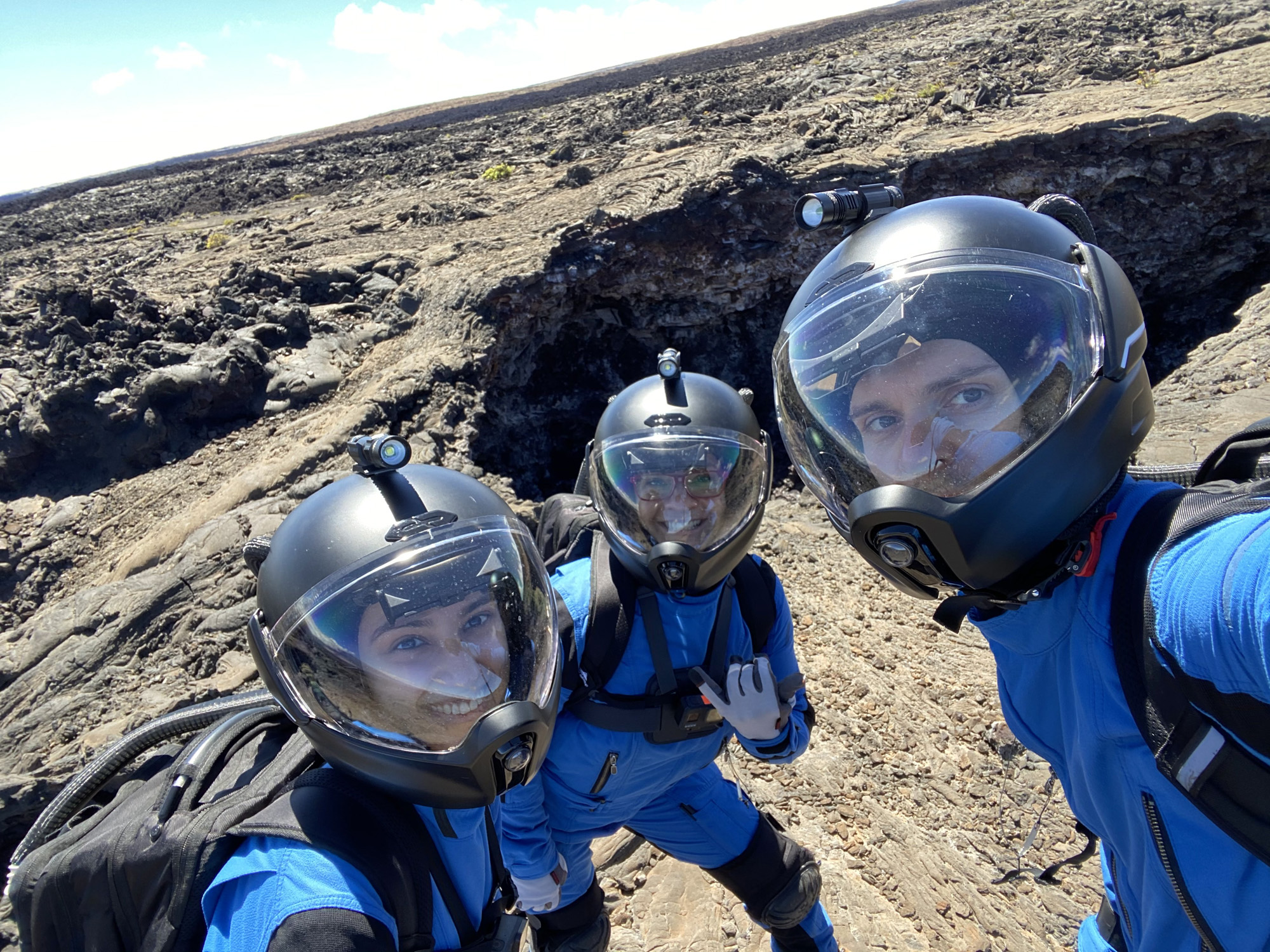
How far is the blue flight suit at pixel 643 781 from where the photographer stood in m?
2.28

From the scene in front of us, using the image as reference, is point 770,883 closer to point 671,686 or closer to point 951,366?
point 671,686

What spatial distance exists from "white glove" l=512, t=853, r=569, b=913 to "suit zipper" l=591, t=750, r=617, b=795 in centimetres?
30

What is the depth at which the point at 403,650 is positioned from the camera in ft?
4.90

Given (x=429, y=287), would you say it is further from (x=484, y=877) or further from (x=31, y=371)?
(x=484, y=877)

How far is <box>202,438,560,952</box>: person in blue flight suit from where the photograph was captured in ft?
4.89

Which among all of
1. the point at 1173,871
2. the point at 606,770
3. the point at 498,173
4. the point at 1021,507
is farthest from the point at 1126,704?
the point at 498,173

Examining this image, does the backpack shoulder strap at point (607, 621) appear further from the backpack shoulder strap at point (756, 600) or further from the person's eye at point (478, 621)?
the person's eye at point (478, 621)

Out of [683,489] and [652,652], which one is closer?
[652,652]

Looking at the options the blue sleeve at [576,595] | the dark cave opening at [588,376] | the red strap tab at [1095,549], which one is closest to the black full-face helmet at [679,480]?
the blue sleeve at [576,595]

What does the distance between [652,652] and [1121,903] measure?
4.54 ft

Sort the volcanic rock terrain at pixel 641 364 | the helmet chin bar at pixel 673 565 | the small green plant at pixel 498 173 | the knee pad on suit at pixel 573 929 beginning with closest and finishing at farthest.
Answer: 1. the helmet chin bar at pixel 673 565
2. the knee pad on suit at pixel 573 929
3. the volcanic rock terrain at pixel 641 364
4. the small green plant at pixel 498 173

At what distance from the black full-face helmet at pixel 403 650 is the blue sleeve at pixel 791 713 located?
3.71ft

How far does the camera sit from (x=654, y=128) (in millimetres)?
13477

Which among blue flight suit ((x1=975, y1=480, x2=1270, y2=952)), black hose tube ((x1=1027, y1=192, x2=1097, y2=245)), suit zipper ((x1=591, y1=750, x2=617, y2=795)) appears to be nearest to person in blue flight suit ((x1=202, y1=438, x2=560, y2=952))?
suit zipper ((x1=591, y1=750, x2=617, y2=795))
